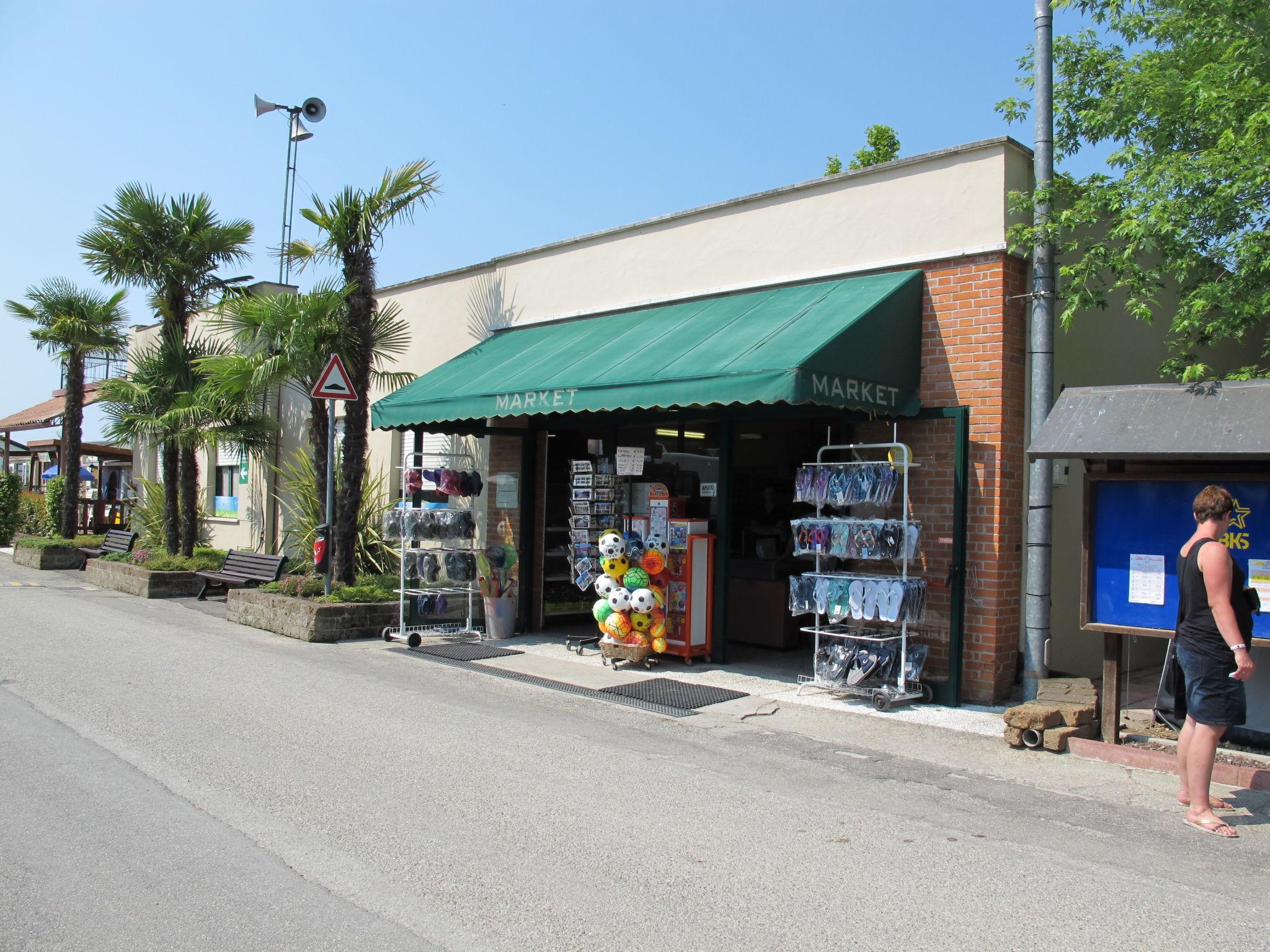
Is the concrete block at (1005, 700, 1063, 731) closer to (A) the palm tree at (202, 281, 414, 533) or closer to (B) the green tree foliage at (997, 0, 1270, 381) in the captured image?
(B) the green tree foliage at (997, 0, 1270, 381)

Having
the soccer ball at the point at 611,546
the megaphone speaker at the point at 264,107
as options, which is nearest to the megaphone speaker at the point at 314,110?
the megaphone speaker at the point at 264,107

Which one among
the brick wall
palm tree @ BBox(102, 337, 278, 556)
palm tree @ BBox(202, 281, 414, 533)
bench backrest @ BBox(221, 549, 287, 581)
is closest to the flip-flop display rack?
the brick wall

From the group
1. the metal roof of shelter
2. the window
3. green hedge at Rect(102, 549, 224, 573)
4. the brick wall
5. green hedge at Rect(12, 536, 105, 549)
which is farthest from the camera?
green hedge at Rect(12, 536, 105, 549)

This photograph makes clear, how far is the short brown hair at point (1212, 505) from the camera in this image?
5473mm

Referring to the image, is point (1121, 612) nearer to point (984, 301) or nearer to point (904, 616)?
point (904, 616)

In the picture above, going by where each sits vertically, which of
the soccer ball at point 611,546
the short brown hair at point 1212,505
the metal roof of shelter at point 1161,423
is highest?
the metal roof of shelter at point 1161,423

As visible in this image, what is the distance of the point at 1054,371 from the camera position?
29.2ft

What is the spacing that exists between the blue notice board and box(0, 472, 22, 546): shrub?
90.9ft

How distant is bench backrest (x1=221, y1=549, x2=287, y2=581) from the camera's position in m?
15.1

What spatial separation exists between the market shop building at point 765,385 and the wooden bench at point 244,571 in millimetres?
4051

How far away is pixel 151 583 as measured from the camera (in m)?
16.0

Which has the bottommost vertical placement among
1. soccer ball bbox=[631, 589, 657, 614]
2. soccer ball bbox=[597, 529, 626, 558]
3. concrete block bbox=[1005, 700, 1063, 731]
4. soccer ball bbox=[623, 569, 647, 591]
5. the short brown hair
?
concrete block bbox=[1005, 700, 1063, 731]

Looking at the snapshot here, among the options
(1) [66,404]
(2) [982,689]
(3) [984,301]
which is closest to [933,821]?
(2) [982,689]

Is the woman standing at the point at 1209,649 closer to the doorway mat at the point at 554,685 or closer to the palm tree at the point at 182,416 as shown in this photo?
the doorway mat at the point at 554,685
